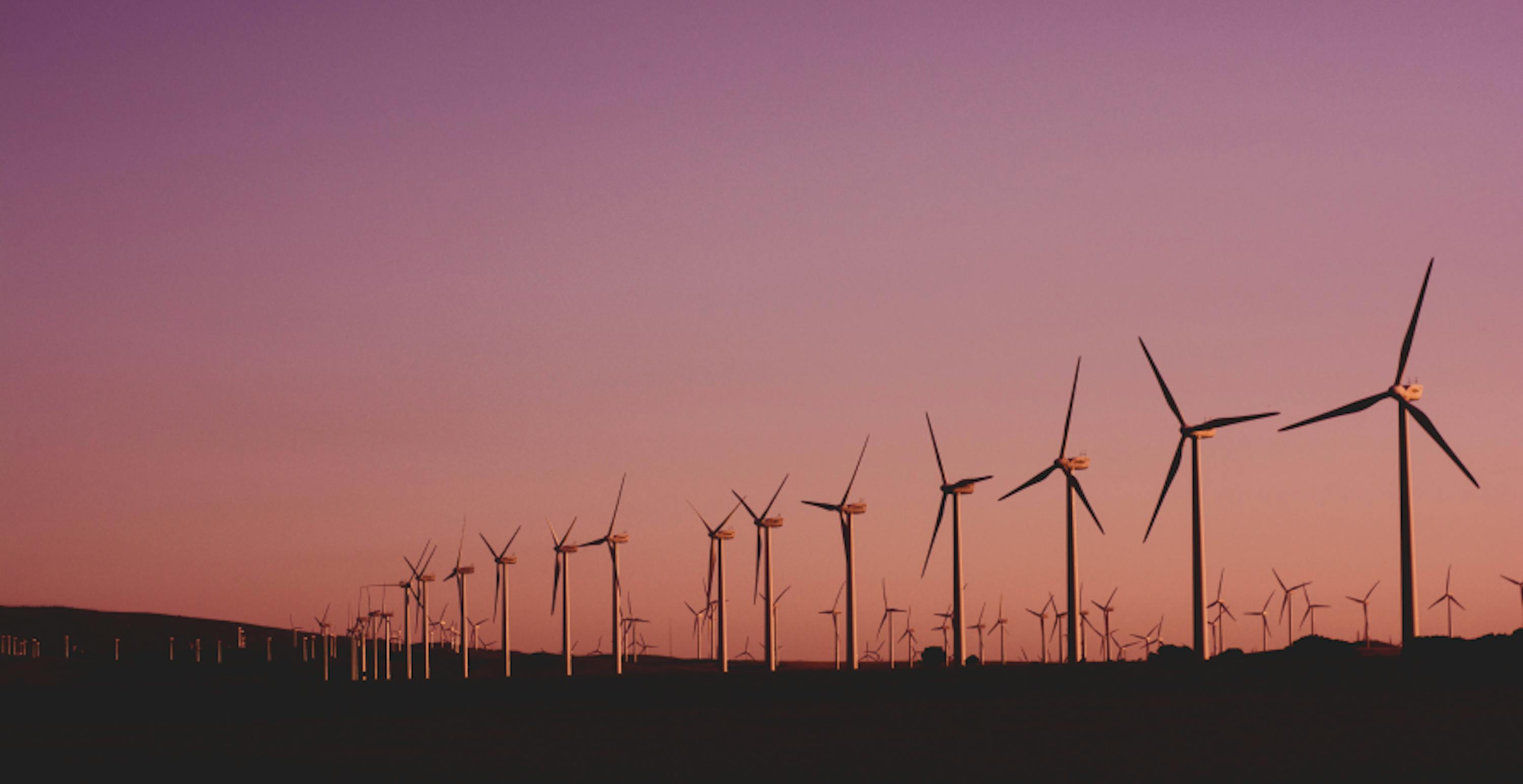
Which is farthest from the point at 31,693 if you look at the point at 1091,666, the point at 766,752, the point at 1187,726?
the point at 1187,726

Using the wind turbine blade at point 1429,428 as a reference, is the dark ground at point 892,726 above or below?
below

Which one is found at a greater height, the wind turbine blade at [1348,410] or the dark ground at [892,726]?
the wind turbine blade at [1348,410]

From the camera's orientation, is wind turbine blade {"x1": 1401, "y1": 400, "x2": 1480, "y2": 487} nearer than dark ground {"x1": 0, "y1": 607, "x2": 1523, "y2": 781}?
No

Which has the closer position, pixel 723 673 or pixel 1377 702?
pixel 1377 702

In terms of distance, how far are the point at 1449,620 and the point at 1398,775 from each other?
5856 inches

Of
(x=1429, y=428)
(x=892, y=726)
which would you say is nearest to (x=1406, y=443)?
(x=1429, y=428)

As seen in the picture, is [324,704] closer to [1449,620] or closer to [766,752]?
[766,752]

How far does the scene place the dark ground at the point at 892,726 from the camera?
5522 centimetres

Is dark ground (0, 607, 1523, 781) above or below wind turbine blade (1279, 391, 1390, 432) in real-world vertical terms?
below

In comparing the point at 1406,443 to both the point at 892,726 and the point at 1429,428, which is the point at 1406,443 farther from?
the point at 892,726

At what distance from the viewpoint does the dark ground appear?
5522 cm

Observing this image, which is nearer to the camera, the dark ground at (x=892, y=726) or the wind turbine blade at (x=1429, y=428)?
the dark ground at (x=892, y=726)

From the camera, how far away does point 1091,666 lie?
11406 centimetres

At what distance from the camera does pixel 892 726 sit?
7125cm
